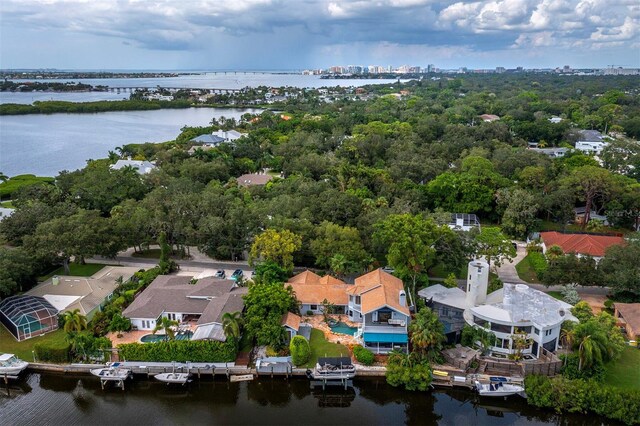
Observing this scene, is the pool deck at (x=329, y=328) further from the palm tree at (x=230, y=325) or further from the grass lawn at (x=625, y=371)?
the grass lawn at (x=625, y=371)

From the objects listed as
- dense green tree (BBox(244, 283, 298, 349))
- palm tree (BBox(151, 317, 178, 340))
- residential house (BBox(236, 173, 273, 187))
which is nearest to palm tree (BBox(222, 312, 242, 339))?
dense green tree (BBox(244, 283, 298, 349))

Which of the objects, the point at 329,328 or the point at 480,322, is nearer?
the point at 480,322

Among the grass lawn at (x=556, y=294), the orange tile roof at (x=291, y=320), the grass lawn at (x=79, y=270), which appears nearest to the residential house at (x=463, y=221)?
the grass lawn at (x=556, y=294)

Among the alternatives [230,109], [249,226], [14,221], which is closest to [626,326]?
[249,226]

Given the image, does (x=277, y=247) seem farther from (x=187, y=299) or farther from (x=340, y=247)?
(x=187, y=299)

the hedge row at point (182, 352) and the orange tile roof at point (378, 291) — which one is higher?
the orange tile roof at point (378, 291)

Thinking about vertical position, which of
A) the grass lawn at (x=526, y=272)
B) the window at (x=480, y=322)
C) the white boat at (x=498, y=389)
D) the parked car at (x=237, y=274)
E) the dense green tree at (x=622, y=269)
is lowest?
the white boat at (x=498, y=389)

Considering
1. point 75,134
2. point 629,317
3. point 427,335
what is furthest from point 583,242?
point 75,134
